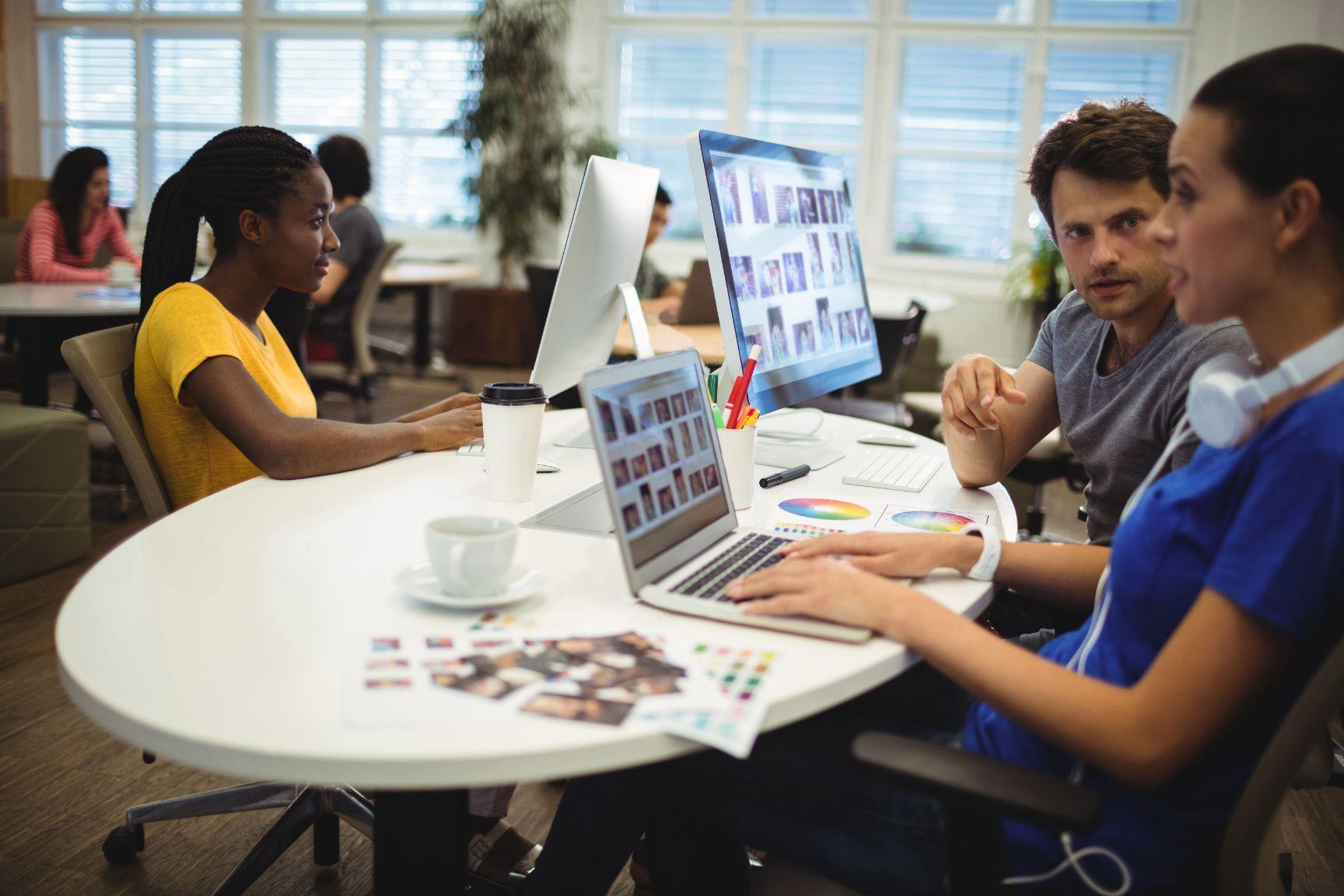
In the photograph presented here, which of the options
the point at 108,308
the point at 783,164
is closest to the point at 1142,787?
the point at 783,164

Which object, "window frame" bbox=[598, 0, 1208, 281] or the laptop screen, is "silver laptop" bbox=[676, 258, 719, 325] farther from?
"window frame" bbox=[598, 0, 1208, 281]

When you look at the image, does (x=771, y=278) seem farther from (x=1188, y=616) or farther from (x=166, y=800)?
(x=166, y=800)

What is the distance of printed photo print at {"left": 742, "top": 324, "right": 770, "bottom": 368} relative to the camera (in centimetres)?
157

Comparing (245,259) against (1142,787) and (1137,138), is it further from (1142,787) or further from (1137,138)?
(1142,787)

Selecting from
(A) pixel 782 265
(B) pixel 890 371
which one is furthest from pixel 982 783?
(B) pixel 890 371

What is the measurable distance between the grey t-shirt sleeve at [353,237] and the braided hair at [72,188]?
3.71 ft

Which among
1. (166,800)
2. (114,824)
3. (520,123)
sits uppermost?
(520,123)

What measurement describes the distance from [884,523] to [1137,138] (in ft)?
2.05

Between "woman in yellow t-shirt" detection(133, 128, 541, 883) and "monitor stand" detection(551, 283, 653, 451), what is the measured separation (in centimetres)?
18

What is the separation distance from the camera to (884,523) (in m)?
1.39

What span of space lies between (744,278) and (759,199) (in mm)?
161

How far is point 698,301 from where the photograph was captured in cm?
359

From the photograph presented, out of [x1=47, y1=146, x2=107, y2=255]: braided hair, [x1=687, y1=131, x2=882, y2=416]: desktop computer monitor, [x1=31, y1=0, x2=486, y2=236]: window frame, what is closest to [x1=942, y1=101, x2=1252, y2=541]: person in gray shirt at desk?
[x1=687, y1=131, x2=882, y2=416]: desktop computer monitor

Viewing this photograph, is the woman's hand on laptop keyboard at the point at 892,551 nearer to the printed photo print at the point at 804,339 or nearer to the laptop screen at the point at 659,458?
the laptop screen at the point at 659,458
